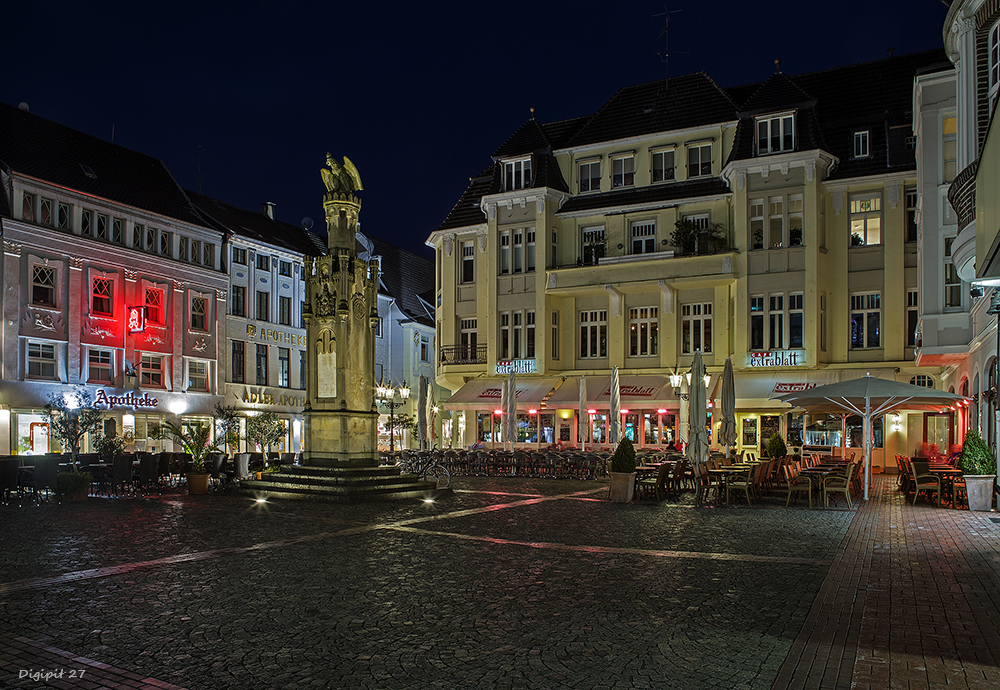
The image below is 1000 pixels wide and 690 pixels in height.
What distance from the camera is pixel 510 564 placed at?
398 inches

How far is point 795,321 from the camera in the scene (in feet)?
103

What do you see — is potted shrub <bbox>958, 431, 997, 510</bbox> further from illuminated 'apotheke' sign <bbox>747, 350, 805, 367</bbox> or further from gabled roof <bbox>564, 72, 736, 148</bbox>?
gabled roof <bbox>564, 72, 736, 148</bbox>

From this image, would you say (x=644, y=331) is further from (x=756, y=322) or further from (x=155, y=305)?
(x=155, y=305)

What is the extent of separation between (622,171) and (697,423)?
1870cm

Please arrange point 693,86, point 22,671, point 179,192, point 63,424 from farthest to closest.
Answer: point 179,192 < point 693,86 < point 63,424 < point 22,671

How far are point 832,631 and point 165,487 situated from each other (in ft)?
65.9

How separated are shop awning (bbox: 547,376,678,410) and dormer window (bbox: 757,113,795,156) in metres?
9.83

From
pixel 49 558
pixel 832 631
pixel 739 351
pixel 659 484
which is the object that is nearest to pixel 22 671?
pixel 49 558

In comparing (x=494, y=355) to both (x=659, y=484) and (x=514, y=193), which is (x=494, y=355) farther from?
(x=659, y=484)

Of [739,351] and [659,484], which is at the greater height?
[739,351]

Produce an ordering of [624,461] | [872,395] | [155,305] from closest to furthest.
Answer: [872,395] → [624,461] → [155,305]

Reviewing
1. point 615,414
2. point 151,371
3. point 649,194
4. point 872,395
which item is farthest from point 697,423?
point 151,371

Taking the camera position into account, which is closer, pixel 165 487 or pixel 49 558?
pixel 49 558

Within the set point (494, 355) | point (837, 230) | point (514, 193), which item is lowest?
point (494, 355)
